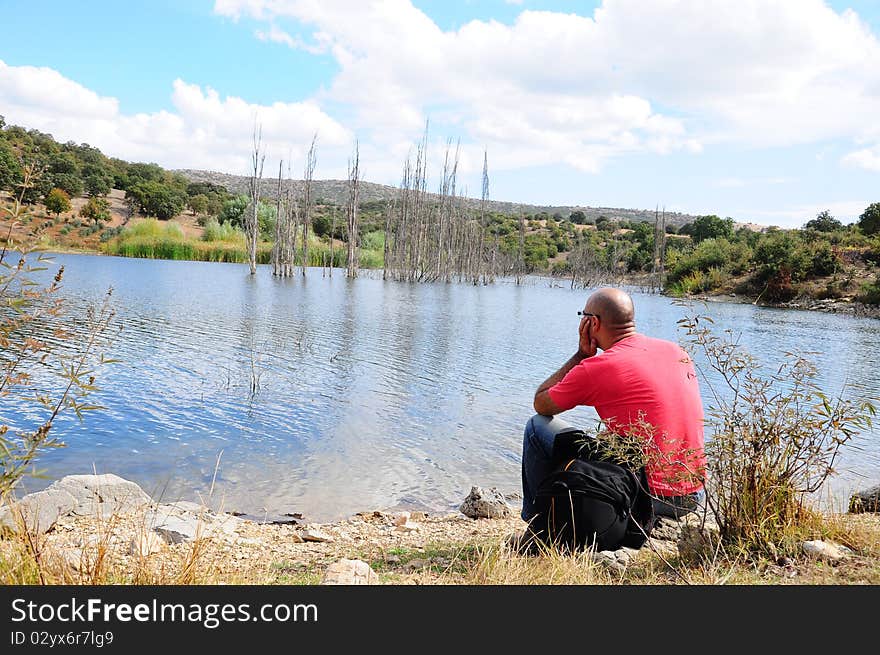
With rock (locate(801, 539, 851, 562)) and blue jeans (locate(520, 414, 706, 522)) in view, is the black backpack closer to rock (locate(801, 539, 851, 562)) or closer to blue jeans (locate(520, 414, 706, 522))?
blue jeans (locate(520, 414, 706, 522))

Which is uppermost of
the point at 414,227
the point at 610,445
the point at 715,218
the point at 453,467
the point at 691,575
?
the point at 715,218

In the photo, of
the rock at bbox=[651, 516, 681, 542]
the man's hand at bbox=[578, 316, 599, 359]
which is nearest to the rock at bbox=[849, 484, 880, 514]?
the rock at bbox=[651, 516, 681, 542]

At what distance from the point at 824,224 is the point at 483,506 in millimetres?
58189

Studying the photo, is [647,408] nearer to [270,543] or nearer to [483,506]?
[483,506]

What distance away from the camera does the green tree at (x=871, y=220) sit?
136 ft

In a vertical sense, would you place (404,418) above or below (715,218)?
below

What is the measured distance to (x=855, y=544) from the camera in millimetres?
3932

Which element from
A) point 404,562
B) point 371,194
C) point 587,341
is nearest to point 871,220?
point 587,341

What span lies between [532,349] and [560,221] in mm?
77766

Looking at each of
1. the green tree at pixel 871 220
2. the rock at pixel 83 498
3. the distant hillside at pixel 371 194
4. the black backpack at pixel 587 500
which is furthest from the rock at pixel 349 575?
the distant hillside at pixel 371 194

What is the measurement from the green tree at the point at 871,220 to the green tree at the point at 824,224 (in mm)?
10472
